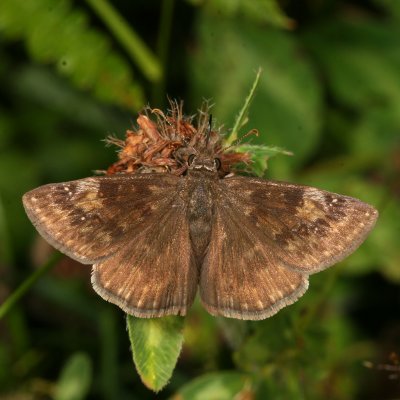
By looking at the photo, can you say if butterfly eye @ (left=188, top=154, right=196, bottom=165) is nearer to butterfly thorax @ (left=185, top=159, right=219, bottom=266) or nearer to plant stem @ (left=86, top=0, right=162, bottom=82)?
butterfly thorax @ (left=185, top=159, right=219, bottom=266)

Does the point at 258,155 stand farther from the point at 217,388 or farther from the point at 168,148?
the point at 217,388

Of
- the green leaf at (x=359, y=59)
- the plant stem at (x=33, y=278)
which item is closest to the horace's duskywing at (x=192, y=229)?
the plant stem at (x=33, y=278)

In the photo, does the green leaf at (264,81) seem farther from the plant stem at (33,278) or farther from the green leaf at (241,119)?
the plant stem at (33,278)

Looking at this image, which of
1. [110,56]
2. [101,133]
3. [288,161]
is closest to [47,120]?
[101,133]

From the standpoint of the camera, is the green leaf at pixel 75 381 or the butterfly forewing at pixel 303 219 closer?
the butterfly forewing at pixel 303 219

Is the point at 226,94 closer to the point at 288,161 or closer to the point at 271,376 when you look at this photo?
the point at 288,161
